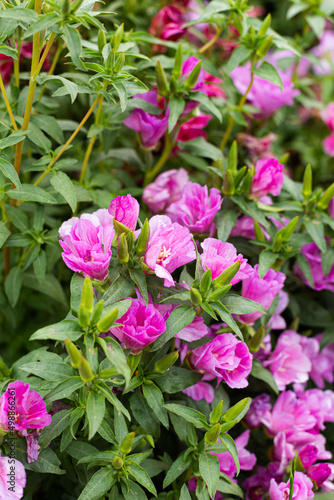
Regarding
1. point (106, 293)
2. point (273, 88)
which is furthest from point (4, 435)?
point (273, 88)

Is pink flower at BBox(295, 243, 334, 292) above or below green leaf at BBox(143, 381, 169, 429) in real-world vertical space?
above

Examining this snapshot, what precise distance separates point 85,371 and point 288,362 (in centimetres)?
60

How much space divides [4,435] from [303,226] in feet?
2.59

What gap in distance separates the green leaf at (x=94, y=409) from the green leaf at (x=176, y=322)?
14 cm

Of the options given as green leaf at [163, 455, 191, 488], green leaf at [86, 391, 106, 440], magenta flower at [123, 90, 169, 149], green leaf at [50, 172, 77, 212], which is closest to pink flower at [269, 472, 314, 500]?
green leaf at [163, 455, 191, 488]

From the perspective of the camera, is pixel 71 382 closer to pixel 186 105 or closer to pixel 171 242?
pixel 171 242

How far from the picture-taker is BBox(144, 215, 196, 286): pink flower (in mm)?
840

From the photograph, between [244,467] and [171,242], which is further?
[244,467]

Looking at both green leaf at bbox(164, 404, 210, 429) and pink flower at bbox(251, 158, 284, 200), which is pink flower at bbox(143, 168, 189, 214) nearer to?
pink flower at bbox(251, 158, 284, 200)

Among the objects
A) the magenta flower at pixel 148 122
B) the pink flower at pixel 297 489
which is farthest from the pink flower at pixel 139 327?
the magenta flower at pixel 148 122

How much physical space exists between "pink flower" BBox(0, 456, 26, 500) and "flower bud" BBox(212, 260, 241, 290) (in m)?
0.44

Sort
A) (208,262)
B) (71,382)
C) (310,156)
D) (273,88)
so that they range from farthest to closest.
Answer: (310,156), (273,88), (208,262), (71,382)

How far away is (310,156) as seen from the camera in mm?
1942

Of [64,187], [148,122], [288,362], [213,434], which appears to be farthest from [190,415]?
[148,122]
